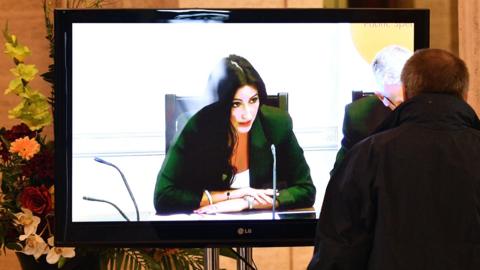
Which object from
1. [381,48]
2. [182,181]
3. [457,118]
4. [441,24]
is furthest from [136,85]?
[441,24]

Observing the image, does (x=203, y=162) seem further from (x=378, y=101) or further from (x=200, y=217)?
(x=378, y=101)

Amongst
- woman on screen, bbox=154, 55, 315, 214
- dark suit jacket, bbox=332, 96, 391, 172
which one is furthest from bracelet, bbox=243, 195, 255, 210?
dark suit jacket, bbox=332, 96, 391, 172

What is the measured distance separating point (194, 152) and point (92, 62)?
18.3 inches

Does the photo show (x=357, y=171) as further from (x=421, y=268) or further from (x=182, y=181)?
(x=182, y=181)

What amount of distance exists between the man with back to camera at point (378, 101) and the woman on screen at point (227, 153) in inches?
9.6

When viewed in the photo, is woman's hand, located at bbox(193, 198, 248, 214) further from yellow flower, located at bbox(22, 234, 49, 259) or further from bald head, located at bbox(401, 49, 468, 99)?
bald head, located at bbox(401, 49, 468, 99)

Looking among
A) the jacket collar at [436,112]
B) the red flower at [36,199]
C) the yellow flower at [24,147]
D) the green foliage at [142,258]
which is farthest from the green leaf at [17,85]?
the jacket collar at [436,112]

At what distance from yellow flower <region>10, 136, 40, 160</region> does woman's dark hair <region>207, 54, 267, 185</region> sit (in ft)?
2.11

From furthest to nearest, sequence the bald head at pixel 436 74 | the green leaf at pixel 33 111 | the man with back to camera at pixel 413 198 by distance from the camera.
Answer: the green leaf at pixel 33 111
the bald head at pixel 436 74
the man with back to camera at pixel 413 198

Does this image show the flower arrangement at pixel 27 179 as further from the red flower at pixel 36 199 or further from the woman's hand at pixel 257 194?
the woman's hand at pixel 257 194

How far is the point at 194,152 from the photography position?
3.05 meters

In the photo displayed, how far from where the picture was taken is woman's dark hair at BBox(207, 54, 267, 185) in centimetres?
305

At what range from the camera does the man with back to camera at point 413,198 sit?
2379mm

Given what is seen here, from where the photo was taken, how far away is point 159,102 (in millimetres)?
3031
